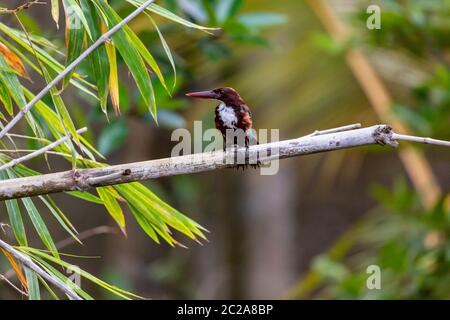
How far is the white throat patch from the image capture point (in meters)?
1.54

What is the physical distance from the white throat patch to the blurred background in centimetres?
61

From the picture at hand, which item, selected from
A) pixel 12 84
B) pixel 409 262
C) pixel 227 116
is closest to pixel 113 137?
pixel 227 116

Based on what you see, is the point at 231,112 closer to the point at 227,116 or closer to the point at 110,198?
the point at 227,116

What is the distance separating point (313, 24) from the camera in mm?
3879

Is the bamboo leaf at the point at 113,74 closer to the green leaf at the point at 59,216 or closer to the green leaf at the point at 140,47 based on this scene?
the green leaf at the point at 140,47

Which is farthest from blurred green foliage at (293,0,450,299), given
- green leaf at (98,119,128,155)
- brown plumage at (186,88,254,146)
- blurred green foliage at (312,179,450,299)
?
brown plumage at (186,88,254,146)

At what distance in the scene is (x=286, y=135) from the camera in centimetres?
416

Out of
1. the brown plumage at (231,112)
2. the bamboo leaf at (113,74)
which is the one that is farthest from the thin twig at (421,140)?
the bamboo leaf at (113,74)

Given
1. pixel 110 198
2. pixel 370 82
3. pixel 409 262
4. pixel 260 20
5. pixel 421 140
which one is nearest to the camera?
pixel 421 140

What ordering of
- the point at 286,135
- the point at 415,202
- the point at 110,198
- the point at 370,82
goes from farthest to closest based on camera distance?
the point at 286,135 → the point at 370,82 → the point at 415,202 → the point at 110,198

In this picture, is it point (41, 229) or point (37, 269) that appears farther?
point (41, 229)

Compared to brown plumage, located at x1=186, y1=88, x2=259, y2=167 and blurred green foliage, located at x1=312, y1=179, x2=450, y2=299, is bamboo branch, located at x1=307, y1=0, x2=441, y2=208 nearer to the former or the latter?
blurred green foliage, located at x1=312, y1=179, x2=450, y2=299

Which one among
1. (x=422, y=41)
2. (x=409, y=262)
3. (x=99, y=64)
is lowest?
(x=99, y=64)

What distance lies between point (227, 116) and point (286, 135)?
263 centimetres
